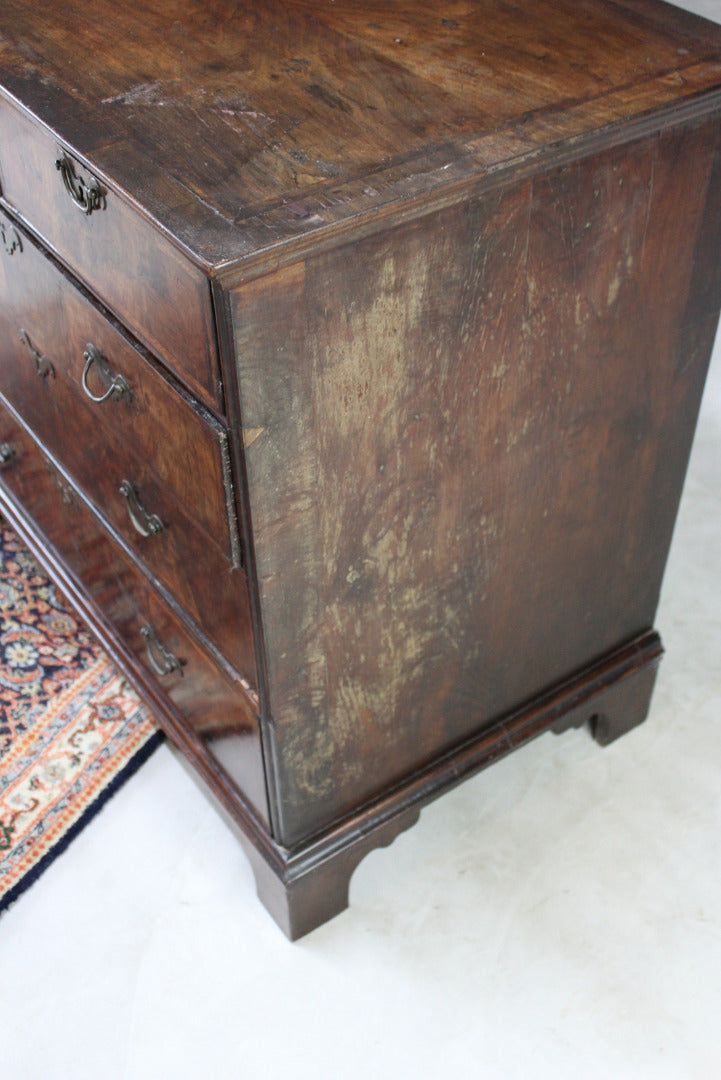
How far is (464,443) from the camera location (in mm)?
1265

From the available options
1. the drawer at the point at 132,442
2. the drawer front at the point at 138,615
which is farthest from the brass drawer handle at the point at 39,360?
the drawer front at the point at 138,615

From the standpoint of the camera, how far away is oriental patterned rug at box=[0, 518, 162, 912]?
1.72 meters

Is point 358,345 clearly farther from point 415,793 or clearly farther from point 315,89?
point 415,793

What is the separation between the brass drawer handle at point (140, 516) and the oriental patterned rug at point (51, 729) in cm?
52

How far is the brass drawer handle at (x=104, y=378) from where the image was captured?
129 cm

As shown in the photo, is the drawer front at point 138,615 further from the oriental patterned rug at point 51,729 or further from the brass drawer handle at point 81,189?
the brass drawer handle at point 81,189

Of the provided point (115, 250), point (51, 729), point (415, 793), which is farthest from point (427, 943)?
point (115, 250)

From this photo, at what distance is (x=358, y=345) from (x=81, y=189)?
32 cm

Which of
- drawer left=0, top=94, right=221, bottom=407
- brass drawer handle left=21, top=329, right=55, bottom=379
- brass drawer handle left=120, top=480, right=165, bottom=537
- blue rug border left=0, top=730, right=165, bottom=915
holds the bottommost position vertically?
blue rug border left=0, top=730, right=165, bottom=915

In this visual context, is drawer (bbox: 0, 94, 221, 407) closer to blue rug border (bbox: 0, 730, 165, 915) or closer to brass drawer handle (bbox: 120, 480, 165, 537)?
brass drawer handle (bbox: 120, 480, 165, 537)

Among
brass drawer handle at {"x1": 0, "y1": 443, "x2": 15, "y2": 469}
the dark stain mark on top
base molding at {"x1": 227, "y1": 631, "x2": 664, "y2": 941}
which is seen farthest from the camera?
brass drawer handle at {"x1": 0, "y1": 443, "x2": 15, "y2": 469}

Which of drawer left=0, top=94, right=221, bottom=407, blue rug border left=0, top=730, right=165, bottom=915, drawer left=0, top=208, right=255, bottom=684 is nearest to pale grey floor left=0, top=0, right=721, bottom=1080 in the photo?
blue rug border left=0, top=730, right=165, bottom=915

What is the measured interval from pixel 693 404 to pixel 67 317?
76 centimetres

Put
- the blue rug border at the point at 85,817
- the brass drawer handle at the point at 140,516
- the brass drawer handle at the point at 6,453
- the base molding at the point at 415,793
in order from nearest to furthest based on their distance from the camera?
the brass drawer handle at the point at 140,516 < the base molding at the point at 415,793 < the blue rug border at the point at 85,817 < the brass drawer handle at the point at 6,453
